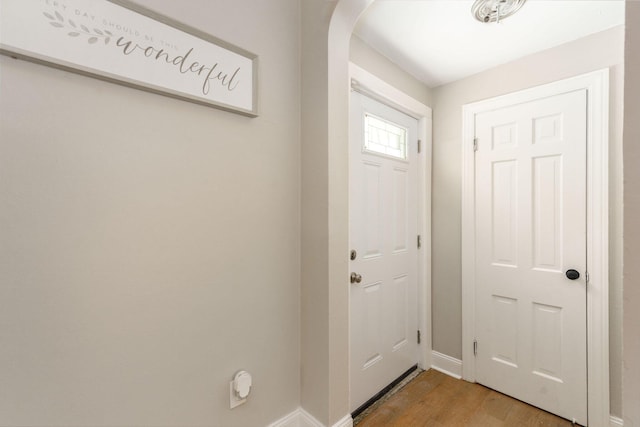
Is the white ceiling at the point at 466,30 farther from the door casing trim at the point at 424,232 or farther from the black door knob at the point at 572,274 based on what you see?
the black door knob at the point at 572,274

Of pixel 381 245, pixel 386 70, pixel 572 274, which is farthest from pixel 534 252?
pixel 386 70

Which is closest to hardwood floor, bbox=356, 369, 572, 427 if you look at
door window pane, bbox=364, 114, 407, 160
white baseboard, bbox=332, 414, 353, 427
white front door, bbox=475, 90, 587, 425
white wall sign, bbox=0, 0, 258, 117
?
white front door, bbox=475, 90, 587, 425

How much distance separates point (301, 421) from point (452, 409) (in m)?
1.03

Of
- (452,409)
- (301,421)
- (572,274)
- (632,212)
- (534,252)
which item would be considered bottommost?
(452,409)

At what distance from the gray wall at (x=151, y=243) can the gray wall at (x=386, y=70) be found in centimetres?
43

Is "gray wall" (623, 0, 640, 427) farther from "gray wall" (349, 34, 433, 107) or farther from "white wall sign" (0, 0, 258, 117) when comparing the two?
"gray wall" (349, 34, 433, 107)

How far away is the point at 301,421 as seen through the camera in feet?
5.00

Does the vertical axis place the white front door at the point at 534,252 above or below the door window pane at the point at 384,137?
below

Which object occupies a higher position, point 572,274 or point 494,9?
point 494,9

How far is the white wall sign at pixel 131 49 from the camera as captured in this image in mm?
816

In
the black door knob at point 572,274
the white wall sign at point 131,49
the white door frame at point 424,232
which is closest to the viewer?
the white wall sign at point 131,49

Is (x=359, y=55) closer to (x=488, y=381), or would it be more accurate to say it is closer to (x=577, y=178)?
(x=577, y=178)

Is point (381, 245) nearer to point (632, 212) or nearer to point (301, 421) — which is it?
point (301, 421)

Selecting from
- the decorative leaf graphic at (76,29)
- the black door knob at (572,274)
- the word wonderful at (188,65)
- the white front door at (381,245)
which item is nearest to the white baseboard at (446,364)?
the white front door at (381,245)
